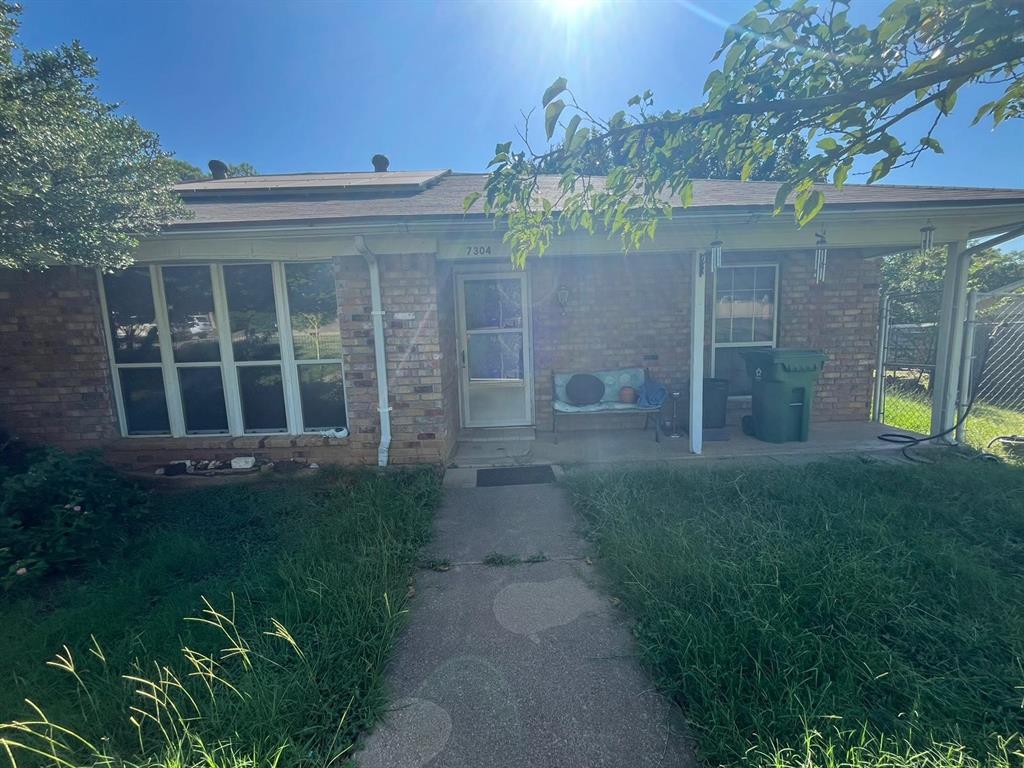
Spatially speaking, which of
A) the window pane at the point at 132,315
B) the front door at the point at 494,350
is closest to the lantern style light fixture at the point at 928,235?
the front door at the point at 494,350

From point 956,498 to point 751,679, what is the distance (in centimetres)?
335

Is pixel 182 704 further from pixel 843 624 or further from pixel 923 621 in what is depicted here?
pixel 923 621

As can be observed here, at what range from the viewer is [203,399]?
540 cm

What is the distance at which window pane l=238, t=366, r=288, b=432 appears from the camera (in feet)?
17.6

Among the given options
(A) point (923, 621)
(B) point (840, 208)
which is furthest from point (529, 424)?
(A) point (923, 621)

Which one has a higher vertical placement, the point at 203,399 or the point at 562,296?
the point at 562,296

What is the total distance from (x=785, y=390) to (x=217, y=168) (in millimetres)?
11694

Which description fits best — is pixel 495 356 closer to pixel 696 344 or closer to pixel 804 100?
pixel 696 344

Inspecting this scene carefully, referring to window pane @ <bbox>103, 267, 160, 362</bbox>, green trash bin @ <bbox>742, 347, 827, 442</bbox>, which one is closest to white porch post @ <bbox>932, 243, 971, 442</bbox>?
green trash bin @ <bbox>742, 347, 827, 442</bbox>

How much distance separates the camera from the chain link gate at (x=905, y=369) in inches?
260

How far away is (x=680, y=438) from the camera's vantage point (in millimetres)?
6090

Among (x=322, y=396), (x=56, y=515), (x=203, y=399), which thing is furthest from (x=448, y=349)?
(x=56, y=515)

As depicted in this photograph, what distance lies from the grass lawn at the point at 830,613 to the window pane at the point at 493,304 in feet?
10.9

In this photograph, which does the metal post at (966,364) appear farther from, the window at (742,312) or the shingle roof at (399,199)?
the window at (742,312)
